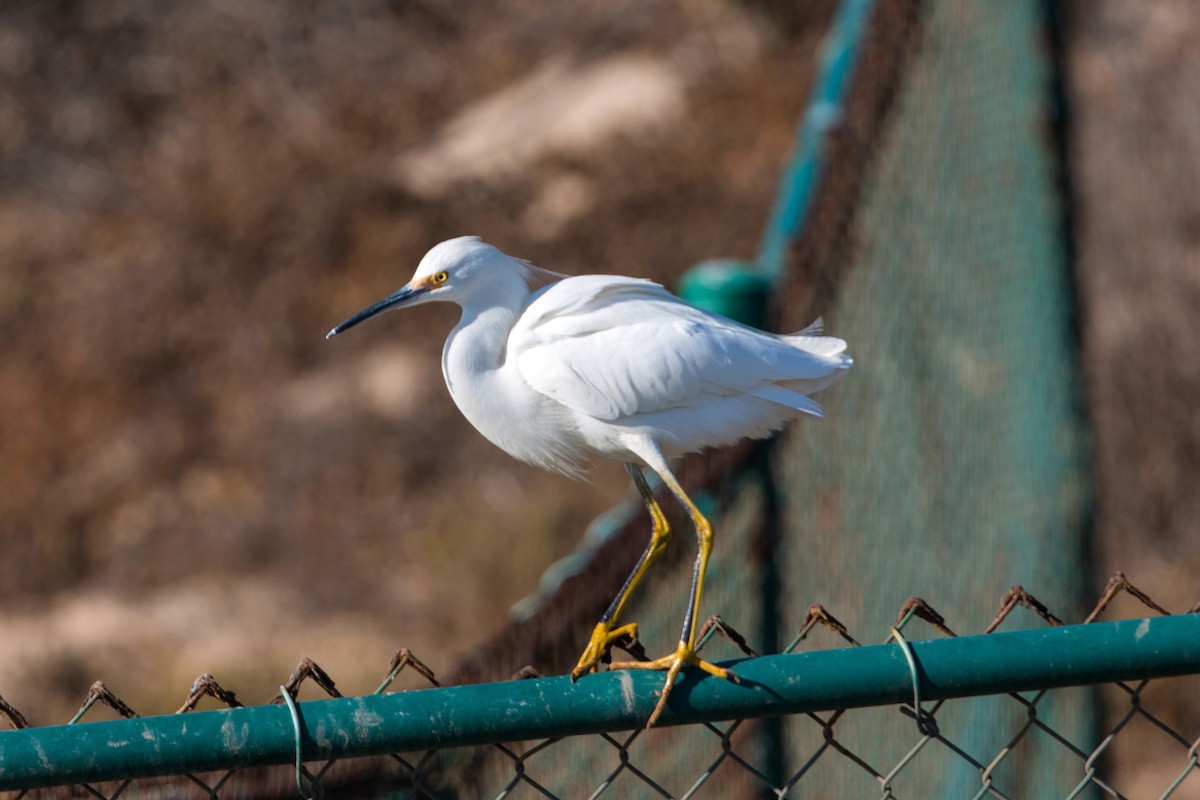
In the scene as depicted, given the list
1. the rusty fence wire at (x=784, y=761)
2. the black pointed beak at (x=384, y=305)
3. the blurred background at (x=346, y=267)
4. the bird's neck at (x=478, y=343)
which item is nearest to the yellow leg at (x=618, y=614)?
the rusty fence wire at (x=784, y=761)

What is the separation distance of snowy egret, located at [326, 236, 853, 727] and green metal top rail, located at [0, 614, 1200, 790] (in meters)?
0.36

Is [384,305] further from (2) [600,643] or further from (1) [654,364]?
(2) [600,643]

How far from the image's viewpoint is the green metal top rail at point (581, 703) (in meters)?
1.24

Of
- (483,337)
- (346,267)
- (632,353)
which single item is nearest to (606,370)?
(632,353)

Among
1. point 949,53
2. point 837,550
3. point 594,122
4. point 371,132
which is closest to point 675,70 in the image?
point 594,122

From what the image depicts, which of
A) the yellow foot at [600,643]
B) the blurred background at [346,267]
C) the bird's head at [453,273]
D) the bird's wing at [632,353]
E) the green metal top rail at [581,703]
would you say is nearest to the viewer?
the green metal top rail at [581,703]

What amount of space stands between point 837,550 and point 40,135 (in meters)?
6.91

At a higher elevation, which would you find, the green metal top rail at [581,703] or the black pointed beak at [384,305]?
the black pointed beak at [384,305]

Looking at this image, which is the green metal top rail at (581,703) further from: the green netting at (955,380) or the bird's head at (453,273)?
the green netting at (955,380)

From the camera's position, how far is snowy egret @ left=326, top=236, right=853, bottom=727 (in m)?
1.75

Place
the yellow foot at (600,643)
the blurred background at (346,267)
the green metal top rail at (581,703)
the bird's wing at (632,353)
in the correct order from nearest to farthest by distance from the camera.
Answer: the green metal top rail at (581,703), the yellow foot at (600,643), the bird's wing at (632,353), the blurred background at (346,267)

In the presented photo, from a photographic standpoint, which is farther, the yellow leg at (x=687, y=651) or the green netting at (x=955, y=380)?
the green netting at (x=955, y=380)

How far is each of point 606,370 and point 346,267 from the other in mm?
5953

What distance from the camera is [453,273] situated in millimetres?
1857
